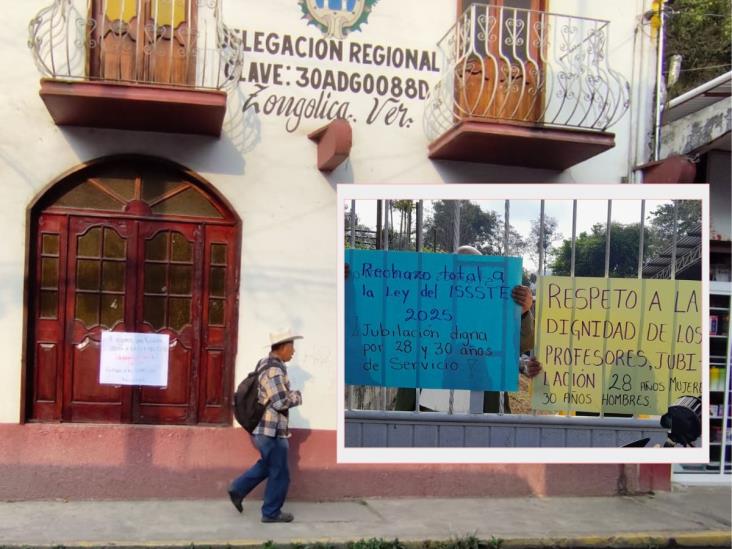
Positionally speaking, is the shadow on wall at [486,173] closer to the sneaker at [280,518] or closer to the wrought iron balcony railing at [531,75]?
the wrought iron balcony railing at [531,75]

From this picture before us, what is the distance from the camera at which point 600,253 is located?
11.1 ft

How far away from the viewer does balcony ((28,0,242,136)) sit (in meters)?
5.81

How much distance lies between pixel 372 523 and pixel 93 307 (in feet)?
9.88

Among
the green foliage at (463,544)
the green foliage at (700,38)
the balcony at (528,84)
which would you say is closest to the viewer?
the green foliage at (463,544)

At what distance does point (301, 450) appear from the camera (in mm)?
6512

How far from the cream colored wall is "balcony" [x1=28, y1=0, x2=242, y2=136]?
181 millimetres

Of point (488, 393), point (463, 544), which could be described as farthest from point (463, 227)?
point (463, 544)

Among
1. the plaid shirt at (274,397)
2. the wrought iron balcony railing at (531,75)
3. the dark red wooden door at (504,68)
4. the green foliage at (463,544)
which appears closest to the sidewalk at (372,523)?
the green foliage at (463,544)

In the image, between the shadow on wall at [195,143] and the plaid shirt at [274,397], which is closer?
the plaid shirt at [274,397]

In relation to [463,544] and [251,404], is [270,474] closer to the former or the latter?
[251,404]

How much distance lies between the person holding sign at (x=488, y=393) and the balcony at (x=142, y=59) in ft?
10.8

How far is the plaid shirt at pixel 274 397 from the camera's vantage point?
5570mm

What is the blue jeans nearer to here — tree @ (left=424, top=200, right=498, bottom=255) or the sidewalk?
the sidewalk

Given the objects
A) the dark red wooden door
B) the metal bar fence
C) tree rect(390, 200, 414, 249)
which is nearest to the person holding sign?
the metal bar fence
